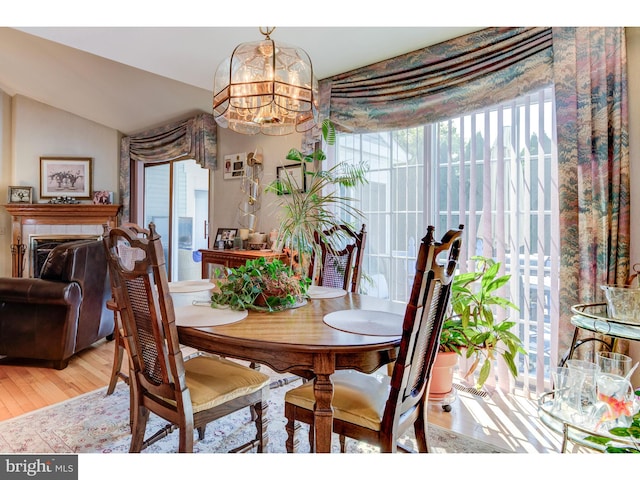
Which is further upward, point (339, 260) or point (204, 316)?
point (339, 260)

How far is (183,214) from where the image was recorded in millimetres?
5086

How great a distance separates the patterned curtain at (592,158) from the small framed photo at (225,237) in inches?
118

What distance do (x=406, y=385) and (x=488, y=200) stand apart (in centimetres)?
160

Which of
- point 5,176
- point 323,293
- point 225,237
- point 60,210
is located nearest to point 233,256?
point 225,237

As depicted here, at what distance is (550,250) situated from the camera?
2.21 m

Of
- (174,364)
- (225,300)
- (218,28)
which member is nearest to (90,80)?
(218,28)

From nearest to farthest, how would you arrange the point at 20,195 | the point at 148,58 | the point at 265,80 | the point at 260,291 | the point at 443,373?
the point at 260,291 → the point at 265,80 → the point at 443,373 → the point at 148,58 → the point at 20,195

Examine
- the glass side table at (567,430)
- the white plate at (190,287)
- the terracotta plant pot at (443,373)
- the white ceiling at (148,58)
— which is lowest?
the terracotta plant pot at (443,373)

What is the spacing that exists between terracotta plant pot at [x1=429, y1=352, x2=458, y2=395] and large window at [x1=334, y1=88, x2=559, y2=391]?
41cm

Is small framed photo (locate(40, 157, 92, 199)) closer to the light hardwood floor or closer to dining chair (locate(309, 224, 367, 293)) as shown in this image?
the light hardwood floor

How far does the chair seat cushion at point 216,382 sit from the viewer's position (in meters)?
1.37

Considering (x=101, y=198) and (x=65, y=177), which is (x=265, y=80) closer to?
(x=101, y=198)

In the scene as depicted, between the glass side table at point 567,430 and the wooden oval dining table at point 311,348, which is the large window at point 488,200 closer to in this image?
the glass side table at point 567,430

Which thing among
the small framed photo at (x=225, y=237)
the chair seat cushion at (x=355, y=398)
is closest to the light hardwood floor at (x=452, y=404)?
the chair seat cushion at (x=355, y=398)
